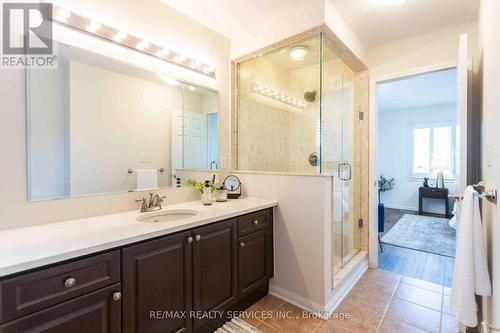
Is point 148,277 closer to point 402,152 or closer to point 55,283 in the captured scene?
point 55,283

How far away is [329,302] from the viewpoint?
1962mm

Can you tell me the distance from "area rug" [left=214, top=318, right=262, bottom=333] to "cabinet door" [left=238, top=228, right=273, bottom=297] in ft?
0.63

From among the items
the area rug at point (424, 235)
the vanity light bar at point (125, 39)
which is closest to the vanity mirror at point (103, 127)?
the vanity light bar at point (125, 39)

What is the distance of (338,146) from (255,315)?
181 centimetres

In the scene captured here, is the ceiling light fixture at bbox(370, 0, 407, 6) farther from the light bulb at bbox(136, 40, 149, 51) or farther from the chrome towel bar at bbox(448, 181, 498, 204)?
the light bulb at bbox(136, 40, 149, 51)

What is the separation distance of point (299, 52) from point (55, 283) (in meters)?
2.57

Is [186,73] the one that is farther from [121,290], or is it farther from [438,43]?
[438,43]

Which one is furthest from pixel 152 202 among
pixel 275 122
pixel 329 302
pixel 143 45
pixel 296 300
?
pixel 275 122

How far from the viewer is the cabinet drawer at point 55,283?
89cm

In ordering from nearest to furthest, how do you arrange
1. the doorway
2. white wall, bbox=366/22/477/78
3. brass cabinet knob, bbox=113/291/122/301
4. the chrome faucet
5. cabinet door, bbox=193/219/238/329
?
brass cabinet knob, bbox=113/291/122/301 < cabinet door, bbox=193/219/238/329 < the chrome faucet < white wall, bbox=366/22/477/78 < the doorway

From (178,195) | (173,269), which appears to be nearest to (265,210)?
(178,195)

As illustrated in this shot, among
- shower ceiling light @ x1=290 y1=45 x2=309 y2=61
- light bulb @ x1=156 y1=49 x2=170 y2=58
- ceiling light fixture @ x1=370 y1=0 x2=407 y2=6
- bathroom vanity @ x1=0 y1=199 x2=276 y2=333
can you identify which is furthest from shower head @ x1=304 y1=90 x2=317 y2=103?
light bulb @ x1=156 y1=49 x2=170 y2=58

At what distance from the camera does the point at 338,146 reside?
2.60 meters

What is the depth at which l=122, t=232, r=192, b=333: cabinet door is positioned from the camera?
1.21 metres
